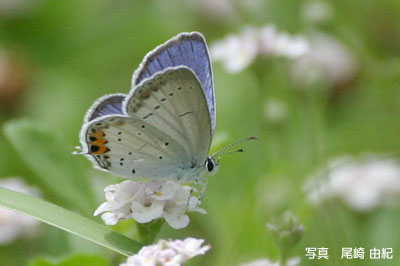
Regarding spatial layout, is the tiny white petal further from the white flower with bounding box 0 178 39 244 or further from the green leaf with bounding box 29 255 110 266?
the white flower with bounding box 0 178 39 244

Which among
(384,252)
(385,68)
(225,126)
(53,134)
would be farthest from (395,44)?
(53,134)

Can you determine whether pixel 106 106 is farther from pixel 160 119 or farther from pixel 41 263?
pixel 41 263

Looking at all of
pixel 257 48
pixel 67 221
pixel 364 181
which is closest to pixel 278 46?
pixel 257 48

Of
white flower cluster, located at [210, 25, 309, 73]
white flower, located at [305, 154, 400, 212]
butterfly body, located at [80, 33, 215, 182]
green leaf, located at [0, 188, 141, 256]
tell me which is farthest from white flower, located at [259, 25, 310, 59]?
green leaf, located at [0, 188, 141, 256]

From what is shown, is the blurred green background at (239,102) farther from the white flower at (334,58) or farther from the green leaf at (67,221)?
the green leaf at (67,221)

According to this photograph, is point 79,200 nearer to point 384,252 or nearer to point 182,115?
point 182,115
